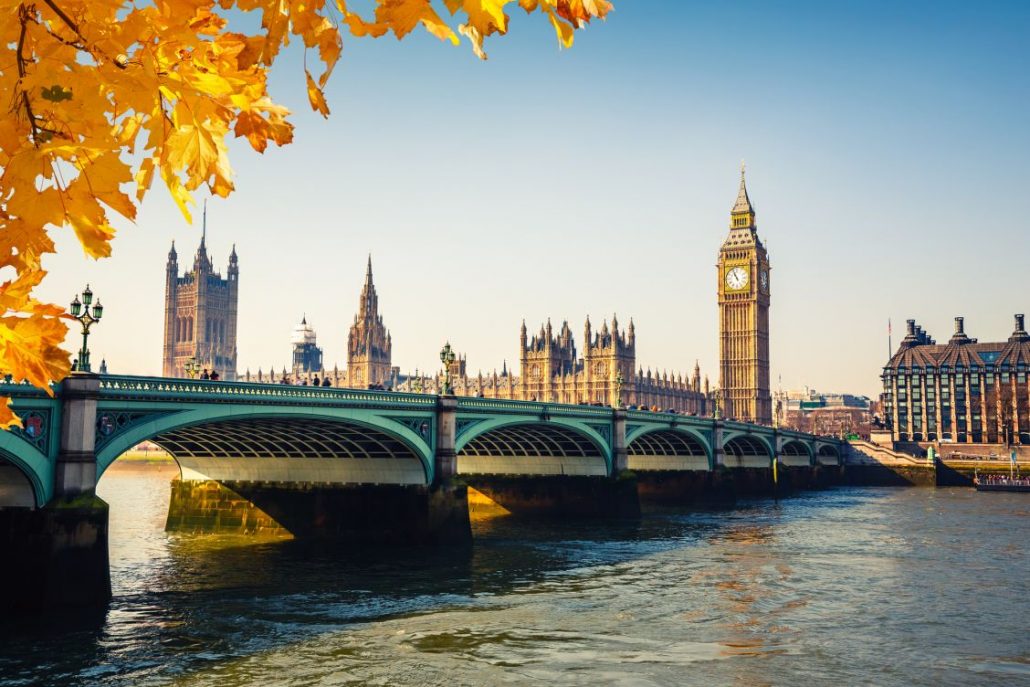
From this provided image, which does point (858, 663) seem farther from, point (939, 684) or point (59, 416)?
point (59, 416)

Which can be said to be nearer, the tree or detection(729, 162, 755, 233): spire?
the tree

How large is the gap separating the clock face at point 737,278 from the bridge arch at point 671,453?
275 feet

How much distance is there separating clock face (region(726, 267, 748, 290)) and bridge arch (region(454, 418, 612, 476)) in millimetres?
99348

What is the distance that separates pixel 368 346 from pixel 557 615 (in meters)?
132

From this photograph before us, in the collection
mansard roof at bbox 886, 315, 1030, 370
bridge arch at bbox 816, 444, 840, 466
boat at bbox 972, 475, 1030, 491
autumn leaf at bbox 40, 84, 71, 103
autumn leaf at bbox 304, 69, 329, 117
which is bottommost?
boat at bbox 972, 475, 1030, 491

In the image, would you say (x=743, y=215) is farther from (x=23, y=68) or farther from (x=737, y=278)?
(x=23, y=68)

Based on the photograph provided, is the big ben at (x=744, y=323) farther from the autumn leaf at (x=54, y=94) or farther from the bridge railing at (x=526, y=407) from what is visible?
the autumn leaf at (x=54, y=94)

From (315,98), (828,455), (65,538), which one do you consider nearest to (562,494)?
(65,538)

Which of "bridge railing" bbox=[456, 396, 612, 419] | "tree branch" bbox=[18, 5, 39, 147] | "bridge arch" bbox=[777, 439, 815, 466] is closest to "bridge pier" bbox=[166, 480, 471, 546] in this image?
"bridge railing" bbox=[456, 396, 612, 419]

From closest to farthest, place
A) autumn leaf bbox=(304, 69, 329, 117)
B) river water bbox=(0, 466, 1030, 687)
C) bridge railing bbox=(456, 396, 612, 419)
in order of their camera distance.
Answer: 1. autumn leaf bbox=(304, 69, 329, 117)
2. river water bbox=(0, 466, 1030, 687)
3. bridge railing bbox=(456, 396, 612, 419)

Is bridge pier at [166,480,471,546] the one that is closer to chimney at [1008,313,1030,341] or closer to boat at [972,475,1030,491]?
boat at [972,475,1030,491]

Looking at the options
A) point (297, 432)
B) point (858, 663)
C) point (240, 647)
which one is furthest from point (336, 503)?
point (858, 663)

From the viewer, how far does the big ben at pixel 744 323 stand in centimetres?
14550

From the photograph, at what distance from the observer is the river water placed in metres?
19.1
